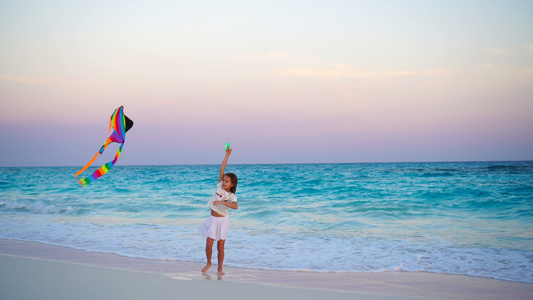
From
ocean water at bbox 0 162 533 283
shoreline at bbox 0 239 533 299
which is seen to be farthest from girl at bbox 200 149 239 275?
ocean water at bbox 0 162 533 283

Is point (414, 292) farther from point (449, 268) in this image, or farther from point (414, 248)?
point (414, 248)

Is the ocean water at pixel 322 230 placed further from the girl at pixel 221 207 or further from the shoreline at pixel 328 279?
the girl at pixel 221 207

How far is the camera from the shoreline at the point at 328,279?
5.16m

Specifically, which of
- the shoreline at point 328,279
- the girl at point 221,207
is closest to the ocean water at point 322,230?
the shoreline at point 328,279

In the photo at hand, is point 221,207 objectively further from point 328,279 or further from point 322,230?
point 322,230

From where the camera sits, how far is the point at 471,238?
29.8 ft

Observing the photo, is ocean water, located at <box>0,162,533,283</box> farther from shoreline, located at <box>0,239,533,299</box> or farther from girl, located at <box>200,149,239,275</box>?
girl, located at <box>200,149,239,275</box>

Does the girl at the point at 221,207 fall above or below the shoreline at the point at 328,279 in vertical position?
above

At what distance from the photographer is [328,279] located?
589 centimetres

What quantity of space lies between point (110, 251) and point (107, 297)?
3538mm

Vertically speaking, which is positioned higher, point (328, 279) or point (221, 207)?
point (221, 207)

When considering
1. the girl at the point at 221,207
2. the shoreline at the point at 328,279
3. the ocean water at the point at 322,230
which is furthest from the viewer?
the ocean water at the point at 322,230

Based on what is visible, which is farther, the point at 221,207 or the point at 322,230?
the point at 322,230

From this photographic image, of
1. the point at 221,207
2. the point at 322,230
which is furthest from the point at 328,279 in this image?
the point at 322,230
